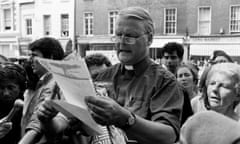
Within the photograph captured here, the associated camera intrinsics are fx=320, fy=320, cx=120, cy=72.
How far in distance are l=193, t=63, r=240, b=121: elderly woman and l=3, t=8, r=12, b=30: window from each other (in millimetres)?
26637

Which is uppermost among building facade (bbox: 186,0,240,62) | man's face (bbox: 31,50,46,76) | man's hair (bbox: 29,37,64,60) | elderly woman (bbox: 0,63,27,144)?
building facade (bbox: 186,0,240,62)

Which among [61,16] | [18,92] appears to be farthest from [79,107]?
[61,16]

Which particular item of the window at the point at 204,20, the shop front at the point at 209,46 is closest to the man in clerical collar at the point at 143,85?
the shop front at the point at 209,46

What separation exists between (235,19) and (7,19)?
18236 millimetres

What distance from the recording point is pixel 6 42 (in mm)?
26375

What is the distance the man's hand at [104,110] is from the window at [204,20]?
19397 millimetres

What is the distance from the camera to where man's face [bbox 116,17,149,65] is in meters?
1.84

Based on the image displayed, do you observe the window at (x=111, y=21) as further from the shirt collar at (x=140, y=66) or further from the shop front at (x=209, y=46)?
the shirt collar at (x=140, y=66)

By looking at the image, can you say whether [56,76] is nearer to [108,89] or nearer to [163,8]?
[108,89]

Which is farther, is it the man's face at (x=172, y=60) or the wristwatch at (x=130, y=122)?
the man's face at (x=172, y=60)

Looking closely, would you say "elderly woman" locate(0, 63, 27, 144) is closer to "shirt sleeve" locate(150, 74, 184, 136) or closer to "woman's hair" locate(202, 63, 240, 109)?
"shirt sleeve" locate(150, 74, 184, 136)

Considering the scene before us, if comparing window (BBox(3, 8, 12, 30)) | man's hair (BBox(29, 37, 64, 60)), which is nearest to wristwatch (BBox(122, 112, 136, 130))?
man's hair (BBox(29, 37, 64, 60))

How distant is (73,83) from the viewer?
1.37m

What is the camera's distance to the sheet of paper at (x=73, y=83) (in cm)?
137
